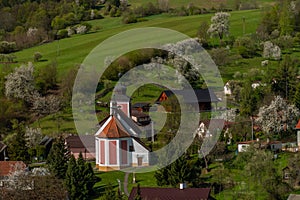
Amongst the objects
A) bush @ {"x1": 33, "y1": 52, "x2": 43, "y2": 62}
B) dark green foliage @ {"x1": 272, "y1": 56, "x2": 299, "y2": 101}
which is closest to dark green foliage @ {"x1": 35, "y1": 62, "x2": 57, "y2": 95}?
bush @ {"x1": 33, "y1": 52, "x2": 43, "y2": 62}

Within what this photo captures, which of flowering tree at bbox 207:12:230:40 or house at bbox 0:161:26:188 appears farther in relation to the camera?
flowering tree at bbox 207:12:230:40

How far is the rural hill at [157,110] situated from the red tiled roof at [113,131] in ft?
0.38

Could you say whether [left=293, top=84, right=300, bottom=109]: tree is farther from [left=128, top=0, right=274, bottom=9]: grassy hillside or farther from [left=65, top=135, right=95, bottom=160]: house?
[left=128, top=0, right=274, bottom=9]: grassy hillside

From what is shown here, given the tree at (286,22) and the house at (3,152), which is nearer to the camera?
the house at (3,152)

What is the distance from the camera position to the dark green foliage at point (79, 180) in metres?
49.2

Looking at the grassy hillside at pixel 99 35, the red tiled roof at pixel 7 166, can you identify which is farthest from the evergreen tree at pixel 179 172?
the grassy hillside at pixel 99 35

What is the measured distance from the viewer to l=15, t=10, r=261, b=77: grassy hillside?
97188 mm

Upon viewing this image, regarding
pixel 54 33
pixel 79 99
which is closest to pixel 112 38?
pixel 54 33

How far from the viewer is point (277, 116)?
202ft

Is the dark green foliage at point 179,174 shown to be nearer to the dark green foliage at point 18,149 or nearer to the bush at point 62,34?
the dark green foliage at point 18,149

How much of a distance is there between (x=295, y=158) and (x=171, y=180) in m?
7.39

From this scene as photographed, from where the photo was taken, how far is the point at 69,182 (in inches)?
1949

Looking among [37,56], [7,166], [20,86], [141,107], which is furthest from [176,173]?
[37,56]

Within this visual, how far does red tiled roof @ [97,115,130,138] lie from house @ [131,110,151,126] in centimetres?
795
